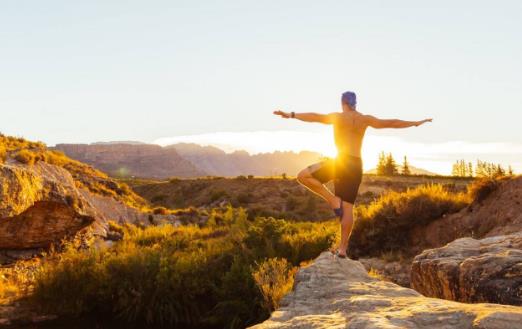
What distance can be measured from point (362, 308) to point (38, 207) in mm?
14629

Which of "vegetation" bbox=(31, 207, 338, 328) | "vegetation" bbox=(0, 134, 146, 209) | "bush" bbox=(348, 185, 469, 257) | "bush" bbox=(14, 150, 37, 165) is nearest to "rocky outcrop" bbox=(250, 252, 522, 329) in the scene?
"vegetation" bbox=(31, 207, 338, 328)

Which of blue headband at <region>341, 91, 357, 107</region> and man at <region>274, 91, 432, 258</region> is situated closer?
man at <region>274, 91, 432, 258</region>

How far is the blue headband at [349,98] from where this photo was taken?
27.0ft

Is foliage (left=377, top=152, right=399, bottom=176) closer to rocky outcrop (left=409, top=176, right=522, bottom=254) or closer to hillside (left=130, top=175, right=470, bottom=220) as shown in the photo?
hillside (left=130, top=175, right=470, bottom=220)

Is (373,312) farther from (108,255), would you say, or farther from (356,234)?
(108,255)

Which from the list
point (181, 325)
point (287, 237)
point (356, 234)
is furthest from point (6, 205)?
point (356, 234)

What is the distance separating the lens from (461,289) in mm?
6465

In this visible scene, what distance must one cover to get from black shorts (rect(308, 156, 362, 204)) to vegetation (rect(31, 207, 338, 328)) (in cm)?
350

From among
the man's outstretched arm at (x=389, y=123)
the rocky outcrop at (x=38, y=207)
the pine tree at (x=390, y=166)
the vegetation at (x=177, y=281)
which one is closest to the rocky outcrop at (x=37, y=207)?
the rocky outcrop at (x=38, y=207)

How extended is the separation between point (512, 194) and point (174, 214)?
73.2 ft

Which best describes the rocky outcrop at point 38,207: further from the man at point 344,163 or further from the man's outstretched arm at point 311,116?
the man at point 344,163

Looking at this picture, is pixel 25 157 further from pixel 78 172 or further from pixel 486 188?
pixel 486 188

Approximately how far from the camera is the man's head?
8.24m

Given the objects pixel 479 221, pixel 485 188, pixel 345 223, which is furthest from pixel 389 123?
pixel 485 188
